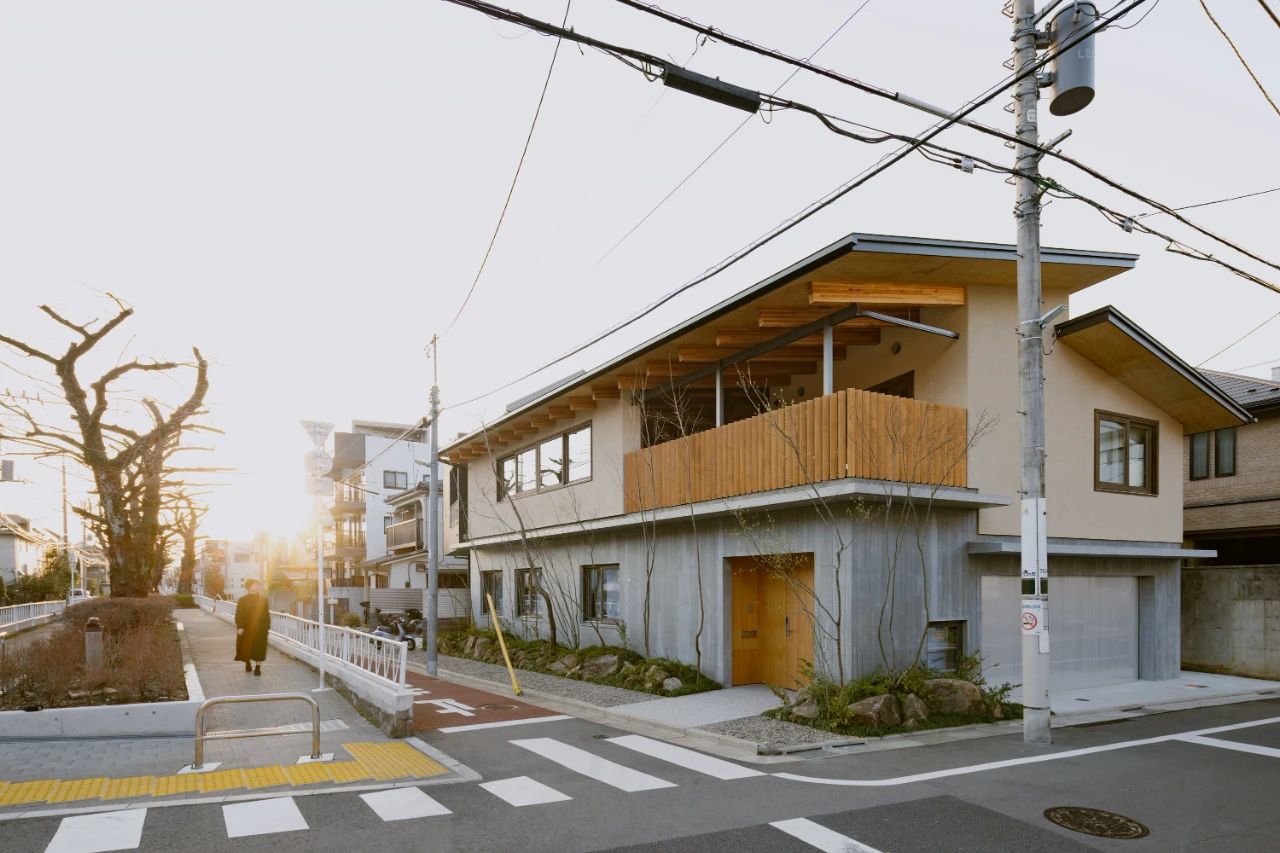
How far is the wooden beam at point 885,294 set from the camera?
12758mm

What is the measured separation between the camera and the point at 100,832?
21.0ft

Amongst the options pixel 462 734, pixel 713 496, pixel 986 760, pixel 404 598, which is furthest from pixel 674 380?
pixel 404 598

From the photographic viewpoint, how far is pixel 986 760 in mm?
9078

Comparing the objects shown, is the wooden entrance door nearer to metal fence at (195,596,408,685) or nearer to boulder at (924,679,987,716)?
boulder at (924,679,987,716)

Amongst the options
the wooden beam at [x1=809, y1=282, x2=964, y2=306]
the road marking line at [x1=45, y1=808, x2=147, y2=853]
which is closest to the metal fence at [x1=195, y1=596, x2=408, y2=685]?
the road marking line at [x1=45, y1=808, x2=147, y2=853]

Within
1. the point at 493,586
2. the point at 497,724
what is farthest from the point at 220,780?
the point at 493,586

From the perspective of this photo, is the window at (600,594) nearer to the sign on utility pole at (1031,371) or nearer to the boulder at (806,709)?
the boulder at (806,709)

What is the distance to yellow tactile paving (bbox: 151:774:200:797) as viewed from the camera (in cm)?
756

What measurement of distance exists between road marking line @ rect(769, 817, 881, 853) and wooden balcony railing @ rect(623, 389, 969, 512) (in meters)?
5.73

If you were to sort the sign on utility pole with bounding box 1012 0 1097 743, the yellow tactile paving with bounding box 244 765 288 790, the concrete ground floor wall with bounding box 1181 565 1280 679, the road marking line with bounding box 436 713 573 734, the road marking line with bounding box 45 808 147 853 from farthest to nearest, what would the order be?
the concrete ground floor wall with bounding box 1181 565 1280 679 < the road marking line with bounding box 436 713 573 734 < the sign on utility pole with bounding box 1012 0 1097 743 < the yellow tactile paving with bounding box 244 765 288 790 < the road marking line with bounding box 45 808 147 853

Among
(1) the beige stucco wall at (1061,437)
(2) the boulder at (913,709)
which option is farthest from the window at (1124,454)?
(2) the boulder at (913,709)

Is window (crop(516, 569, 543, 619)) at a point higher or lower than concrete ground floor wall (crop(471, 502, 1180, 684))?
lower

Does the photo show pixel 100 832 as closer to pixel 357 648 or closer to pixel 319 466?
pixel 357 648

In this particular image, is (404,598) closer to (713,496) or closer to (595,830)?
(713,496)
